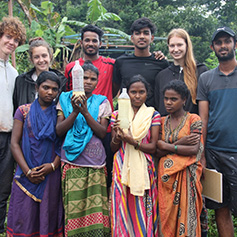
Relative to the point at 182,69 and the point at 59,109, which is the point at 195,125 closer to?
the point at 182,69

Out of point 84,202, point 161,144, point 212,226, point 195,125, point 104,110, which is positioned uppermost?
point 104,110

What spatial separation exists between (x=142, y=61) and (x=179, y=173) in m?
1.62

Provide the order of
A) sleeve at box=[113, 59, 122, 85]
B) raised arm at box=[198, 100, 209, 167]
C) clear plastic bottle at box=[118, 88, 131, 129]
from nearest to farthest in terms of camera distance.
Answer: clear plastic bottle at box=[118, 88, 131, 129] < raised arm at box=[198, 100, 209, 167] < sleeve at box=[113, 59, 122, 85]

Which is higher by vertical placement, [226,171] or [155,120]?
[155,120]

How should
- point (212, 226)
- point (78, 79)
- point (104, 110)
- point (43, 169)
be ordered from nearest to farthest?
point (78, 79) < point (43, 169) < point (104, 110) < point (212, 226)

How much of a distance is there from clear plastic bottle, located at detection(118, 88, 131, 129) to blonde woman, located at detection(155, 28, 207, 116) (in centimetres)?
75

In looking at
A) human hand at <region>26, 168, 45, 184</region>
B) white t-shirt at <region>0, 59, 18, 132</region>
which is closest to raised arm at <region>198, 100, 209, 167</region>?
human hand at <region>26, 168, 45, 184</region>

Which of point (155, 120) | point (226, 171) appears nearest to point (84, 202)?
point (155, 120)

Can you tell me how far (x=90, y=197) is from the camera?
3039mm

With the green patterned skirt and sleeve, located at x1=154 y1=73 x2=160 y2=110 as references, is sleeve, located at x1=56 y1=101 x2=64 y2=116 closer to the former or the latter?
the green patterned skirt

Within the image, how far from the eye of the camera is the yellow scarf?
2.93 meters

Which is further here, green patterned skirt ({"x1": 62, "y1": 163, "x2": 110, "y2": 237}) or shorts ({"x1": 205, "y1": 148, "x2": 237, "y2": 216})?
shorts ({"x1": 205, "y1": 148, "x2": 237, "y2": 216})

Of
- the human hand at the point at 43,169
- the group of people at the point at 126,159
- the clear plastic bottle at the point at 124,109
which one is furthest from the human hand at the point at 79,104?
the human hand at the point at 43,169

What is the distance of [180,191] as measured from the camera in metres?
2.95
